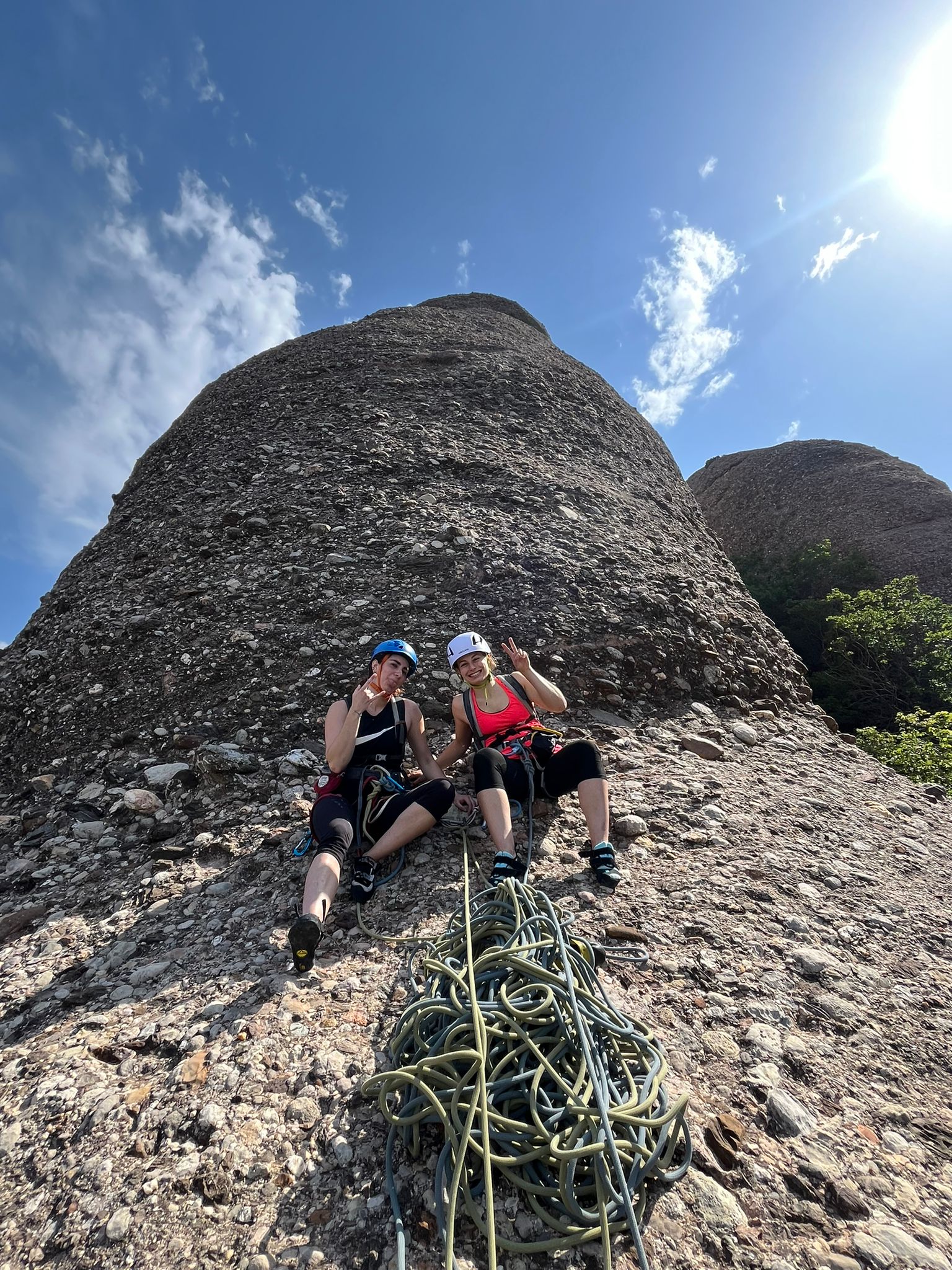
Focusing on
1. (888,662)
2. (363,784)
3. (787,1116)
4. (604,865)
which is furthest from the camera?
(888,662)

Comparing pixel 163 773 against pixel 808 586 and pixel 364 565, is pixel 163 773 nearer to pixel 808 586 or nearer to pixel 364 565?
Result: pixel 364 565

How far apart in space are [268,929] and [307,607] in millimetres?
2946

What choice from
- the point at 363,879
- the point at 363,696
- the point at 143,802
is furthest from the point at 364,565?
the point at 363,879

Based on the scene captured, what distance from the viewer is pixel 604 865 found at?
2.92 meters

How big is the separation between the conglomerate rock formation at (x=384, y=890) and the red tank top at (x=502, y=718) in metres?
0.58

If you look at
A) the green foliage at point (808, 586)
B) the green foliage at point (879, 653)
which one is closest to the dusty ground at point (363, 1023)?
the green foliage at point (879, 653)

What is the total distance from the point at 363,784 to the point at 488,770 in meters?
0.72

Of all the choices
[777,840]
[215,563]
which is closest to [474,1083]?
[777,840]

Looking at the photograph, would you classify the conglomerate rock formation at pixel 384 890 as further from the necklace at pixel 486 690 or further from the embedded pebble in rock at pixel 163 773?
the necklace at pixel 486 690

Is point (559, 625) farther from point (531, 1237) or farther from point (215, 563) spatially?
point (531, 1237)

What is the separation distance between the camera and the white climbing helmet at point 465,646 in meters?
3.55

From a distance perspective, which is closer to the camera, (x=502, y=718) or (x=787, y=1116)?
(x=787, y=1116)

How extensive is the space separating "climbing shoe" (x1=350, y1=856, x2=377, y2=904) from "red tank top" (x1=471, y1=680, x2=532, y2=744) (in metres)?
1.02

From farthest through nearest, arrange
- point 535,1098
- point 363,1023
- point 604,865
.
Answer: point 604,865
point 363,1023
point 535,1098
